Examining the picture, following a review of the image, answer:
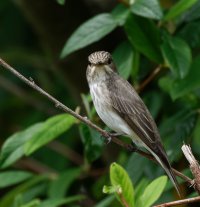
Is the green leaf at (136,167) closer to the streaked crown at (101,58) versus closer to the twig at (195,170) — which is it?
the streaked crown at (101,58)

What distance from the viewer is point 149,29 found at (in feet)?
15.6

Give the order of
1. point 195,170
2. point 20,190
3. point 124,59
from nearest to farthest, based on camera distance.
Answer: point 195,170 → point 124,59 → point 20,190

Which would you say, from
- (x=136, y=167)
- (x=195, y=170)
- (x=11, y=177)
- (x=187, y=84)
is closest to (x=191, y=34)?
(x=187, y=84)

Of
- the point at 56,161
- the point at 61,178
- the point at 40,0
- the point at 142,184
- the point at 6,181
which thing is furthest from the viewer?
the point at 56,161

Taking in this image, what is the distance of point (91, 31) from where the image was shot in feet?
15.6

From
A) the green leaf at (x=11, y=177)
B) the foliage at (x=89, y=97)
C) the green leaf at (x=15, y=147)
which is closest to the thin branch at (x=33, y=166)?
the foliage at (x=89, y=97)

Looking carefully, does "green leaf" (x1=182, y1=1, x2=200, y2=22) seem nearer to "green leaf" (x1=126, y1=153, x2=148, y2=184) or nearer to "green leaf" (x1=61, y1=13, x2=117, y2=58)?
"green leaf" (x1=61, y1=13, x2=117, y2=58)

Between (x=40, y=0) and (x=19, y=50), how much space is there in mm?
956

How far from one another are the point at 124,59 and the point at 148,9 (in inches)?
19.0

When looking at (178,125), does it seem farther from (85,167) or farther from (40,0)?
(40,0)

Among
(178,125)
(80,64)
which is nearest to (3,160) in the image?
(178,125)

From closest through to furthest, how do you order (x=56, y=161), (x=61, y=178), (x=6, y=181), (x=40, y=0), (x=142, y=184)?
(x=142, y=184) → (x=6, y=181) → (x=61, y=178) → (x=40, y=0) → (x=56, y=161)

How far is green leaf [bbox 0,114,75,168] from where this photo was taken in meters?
4.54

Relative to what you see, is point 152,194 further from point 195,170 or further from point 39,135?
point 39,135
